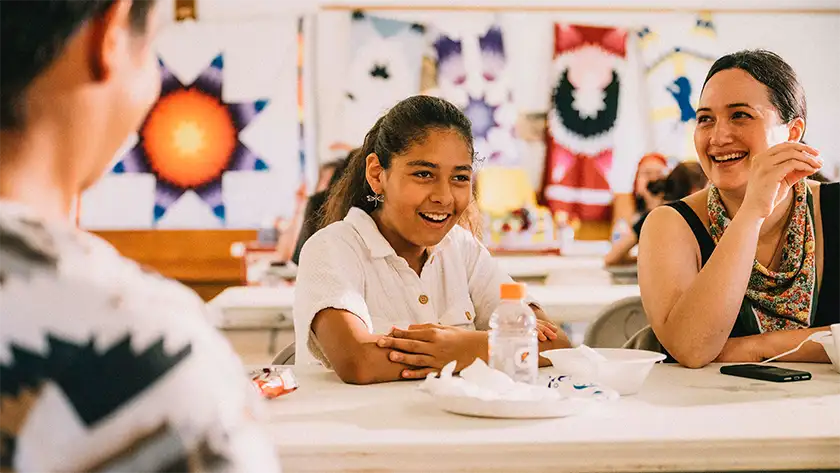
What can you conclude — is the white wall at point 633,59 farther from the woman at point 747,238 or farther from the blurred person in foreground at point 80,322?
the blurred person in foreground at point 80,322

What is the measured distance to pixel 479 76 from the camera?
686 cm

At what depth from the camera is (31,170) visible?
1.74 ft

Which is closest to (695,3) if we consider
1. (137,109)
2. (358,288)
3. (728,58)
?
(728,58)

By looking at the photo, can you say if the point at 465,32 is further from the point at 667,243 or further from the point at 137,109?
the point at 137,109

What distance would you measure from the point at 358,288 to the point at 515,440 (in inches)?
34.2

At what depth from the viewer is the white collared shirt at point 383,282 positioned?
1.87 metres

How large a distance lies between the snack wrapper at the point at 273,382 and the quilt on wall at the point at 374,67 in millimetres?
5320

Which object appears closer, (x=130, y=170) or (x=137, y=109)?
(x=137, y=109)

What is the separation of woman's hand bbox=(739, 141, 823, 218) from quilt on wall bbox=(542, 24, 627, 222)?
493 cm

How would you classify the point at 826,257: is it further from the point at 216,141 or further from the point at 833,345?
the point at 216,141

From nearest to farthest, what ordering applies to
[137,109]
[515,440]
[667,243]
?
[137,109] → [515,440] → [667,243]

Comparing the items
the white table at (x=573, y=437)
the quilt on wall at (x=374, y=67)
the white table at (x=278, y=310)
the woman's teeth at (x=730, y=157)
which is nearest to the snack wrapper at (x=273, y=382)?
the white table at (x=573, y=437)

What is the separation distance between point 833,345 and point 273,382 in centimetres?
104

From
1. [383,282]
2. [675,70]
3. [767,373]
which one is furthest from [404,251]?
[675,70]
